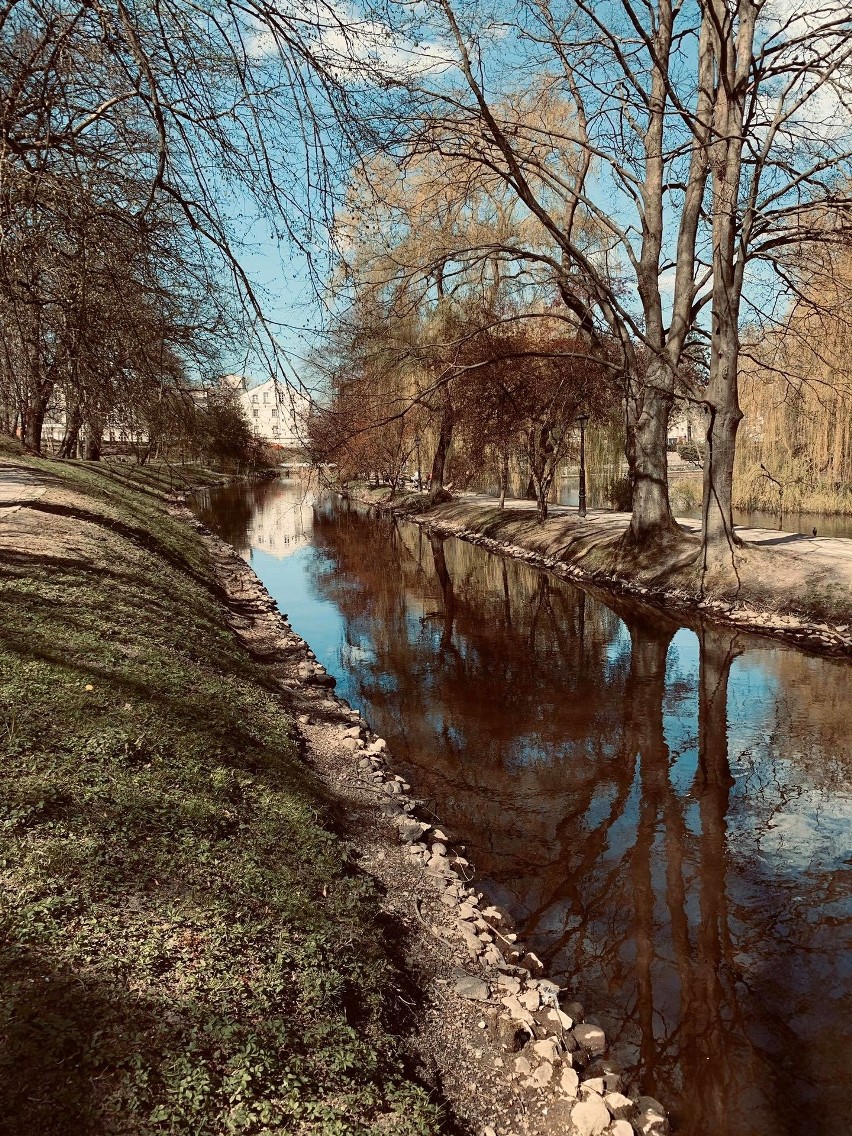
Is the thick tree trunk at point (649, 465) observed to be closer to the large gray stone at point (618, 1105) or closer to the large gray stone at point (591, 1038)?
the large gray stone at point (591, 1038)

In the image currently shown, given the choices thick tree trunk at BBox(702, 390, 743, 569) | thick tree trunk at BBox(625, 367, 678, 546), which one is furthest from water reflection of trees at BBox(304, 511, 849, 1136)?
thick tree trunk at BBox(625, 367, 678, 546)

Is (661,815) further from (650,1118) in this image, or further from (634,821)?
(650,1118)

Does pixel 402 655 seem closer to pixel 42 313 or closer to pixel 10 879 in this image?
pixel 42 313

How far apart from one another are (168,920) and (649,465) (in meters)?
14.2

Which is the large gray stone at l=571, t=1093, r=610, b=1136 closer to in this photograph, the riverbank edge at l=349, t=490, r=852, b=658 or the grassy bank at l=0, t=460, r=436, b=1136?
the grassy bank at l=0, t=460, r=436, b=1136

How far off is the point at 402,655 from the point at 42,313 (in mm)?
6978

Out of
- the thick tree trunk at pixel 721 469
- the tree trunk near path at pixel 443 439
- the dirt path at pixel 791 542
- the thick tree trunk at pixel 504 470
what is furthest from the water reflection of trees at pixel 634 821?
the thick tree trunk at pixel 504 470

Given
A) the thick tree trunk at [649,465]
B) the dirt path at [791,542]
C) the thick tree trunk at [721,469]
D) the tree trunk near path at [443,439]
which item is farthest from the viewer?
the tree trunk near path at [443,439]

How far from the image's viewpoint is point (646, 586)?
14.6 meters

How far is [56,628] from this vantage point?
5902 millimetres

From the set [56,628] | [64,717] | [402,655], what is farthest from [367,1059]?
[402,655]

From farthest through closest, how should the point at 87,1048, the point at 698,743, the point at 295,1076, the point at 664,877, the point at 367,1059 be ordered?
the point at 698,743, the point at 664,877, the point at 367,1059, the point at 295,1076, the point at 87,1048

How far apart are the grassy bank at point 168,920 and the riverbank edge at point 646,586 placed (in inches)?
199

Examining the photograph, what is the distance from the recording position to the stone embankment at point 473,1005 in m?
2.79
